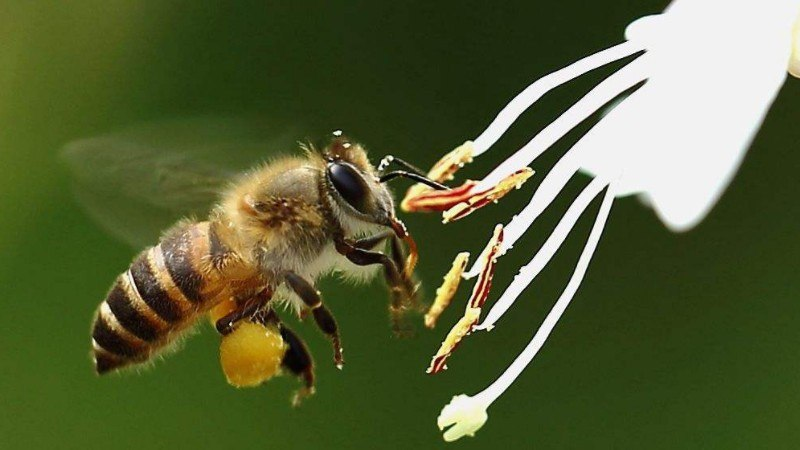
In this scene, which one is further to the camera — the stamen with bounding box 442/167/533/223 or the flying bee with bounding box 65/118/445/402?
the flying bee with bounding box 65/118/445/402

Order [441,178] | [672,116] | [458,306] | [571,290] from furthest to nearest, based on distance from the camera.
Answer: [458,306] → [441,178] → [571,290] → [672,116]

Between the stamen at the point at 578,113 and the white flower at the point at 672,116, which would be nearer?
the white flower at the point at 672,116

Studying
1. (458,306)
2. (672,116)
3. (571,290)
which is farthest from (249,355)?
(458,306)

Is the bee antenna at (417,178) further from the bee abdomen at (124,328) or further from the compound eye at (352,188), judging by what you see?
the bee abdomen at (124,328)

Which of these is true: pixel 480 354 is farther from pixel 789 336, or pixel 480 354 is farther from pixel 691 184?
pixel 691 184

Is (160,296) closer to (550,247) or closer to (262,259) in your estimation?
(262,259)

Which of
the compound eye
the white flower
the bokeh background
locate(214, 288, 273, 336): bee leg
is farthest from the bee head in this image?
the bokeh background

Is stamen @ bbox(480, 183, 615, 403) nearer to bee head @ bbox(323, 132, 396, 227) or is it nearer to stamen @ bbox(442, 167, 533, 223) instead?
stamen @ bbox(442, 167, 533, 223)

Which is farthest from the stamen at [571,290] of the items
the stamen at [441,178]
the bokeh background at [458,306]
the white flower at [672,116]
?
the bokeh background at [458,306]
